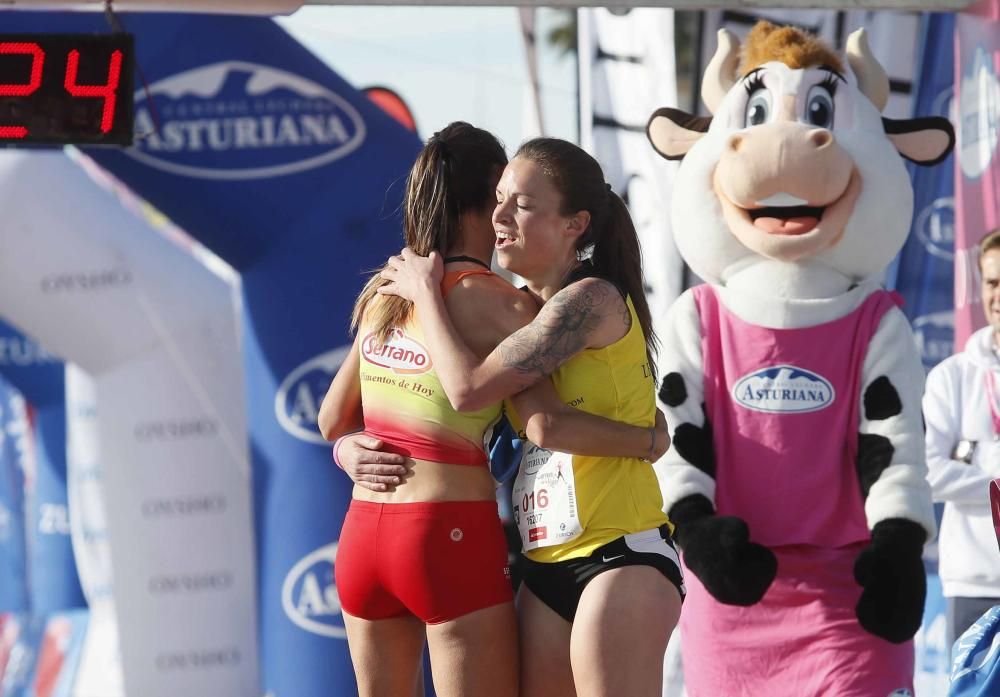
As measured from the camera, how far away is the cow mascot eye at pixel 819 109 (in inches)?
165

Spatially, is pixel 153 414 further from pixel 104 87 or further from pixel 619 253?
pixel 619 253

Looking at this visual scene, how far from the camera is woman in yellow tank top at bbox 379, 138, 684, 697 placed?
287cm

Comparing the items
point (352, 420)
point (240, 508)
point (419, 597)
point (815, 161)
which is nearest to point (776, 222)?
point (815, 161)

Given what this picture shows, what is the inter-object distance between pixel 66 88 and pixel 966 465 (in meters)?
2.91

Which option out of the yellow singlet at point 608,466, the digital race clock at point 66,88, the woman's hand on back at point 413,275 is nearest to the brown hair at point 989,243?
the yellow singlet at point 608,466

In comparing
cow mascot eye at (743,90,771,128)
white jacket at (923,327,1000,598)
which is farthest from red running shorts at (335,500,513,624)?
white jacket at (923,327,1000,598)

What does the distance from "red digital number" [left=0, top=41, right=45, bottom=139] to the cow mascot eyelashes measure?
2.01m

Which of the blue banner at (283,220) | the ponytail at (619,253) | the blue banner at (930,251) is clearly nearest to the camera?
the ponytail at (619,253)

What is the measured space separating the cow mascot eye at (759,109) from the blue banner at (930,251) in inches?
99.0

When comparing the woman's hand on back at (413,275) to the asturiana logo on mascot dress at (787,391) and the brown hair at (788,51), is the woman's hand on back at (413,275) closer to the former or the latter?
the asturiana logo on mascot dress at (787,391)

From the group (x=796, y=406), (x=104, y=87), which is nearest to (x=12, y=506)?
(x=104, y=87)

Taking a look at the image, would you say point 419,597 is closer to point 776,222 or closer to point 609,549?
point 609,549

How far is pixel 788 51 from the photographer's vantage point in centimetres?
430

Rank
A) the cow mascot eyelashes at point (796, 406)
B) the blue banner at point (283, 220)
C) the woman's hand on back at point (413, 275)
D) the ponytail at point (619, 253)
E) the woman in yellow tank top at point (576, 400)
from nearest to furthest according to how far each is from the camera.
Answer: the woman in yellow tank top at point (576, 400) → the woman's hand on back at point (413, 275) → the ponytail at point (619, 253) → the cow mascot eyelashes at point (796, 406) → the blue banner at point (283, 220)
